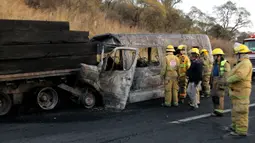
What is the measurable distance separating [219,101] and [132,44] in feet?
9.56

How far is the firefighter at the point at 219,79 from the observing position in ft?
22.4

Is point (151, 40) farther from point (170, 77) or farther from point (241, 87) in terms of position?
point (241, 87)

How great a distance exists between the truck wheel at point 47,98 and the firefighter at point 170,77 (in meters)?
2.99

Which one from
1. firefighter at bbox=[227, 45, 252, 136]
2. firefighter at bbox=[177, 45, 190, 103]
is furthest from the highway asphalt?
firefighter at bbox=[177, 45, 190, 103]

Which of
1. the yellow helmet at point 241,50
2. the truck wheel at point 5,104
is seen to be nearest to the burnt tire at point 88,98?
the truck wheel at point 5,104

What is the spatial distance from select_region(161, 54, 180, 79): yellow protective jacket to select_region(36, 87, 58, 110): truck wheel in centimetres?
300

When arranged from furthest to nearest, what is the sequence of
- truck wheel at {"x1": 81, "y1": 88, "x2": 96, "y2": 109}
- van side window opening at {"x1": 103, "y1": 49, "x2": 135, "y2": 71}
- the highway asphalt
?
van side window opening at {"x1": 103, "y1": 49, "x2": 135, "y2": 71}, truck wheel at {"x1": 81, "y1": 88, "x2": 96, "y2": 109}, the highway asphalt

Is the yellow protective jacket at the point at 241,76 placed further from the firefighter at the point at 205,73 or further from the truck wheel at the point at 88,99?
the firefighter at the point at 205,73

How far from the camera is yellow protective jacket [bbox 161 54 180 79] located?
838 centimetres

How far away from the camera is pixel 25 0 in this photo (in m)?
15.6

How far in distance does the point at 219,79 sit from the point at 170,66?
5.86 feet

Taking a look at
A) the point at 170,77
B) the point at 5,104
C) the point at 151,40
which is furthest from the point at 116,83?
the point at 5,104

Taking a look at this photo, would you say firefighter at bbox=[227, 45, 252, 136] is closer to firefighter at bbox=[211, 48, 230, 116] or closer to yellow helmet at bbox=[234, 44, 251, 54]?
yellow helmet at bbox=[234, 44, 251, 54]

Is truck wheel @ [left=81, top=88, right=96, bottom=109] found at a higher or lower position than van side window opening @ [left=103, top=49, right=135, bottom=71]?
lower
